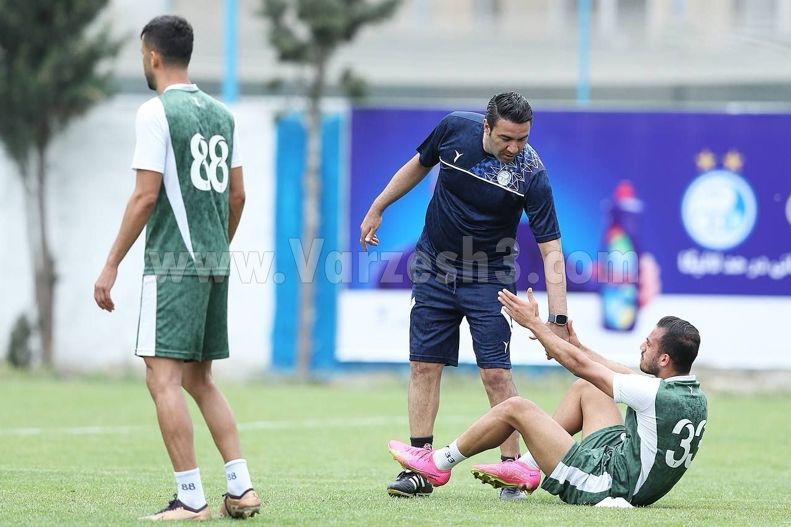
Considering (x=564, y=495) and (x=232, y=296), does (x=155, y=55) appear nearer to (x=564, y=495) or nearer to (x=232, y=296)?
(x=564, y=495)

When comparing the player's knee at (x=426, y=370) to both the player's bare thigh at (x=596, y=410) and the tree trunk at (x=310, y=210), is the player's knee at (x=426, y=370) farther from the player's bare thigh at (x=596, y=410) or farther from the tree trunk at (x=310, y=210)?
the tree trunk at (x=310, y=210)

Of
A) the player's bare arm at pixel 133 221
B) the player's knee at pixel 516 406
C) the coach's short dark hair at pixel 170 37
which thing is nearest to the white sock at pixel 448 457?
the player's knee at pixel 516 406

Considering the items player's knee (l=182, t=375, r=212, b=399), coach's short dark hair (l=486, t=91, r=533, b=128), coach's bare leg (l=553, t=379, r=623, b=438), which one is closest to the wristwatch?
coach's bare leg (l=553, t=379, r=623, b=438)

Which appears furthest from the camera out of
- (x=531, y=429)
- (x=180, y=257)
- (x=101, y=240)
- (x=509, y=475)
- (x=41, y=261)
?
(x=101, y=240)

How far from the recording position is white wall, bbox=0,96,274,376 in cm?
1636

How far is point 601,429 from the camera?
22.6 ft

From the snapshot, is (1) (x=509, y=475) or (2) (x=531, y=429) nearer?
(2) (x=531, y=429)

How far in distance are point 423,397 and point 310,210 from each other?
29.3 ft

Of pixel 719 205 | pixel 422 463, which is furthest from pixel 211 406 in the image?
pixel 719 205

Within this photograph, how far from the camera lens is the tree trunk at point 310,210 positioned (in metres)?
16.2

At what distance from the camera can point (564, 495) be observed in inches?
270

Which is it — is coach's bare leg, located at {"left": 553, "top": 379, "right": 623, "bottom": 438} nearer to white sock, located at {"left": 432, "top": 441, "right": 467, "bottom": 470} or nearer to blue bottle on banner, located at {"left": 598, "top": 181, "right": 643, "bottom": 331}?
white sock, located at {"left": 432, "top": 441, "right": 467, "bottom": 470}

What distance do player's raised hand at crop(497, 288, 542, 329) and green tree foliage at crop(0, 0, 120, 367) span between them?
36.1 feet

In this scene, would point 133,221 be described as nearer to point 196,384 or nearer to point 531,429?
point 196,384
